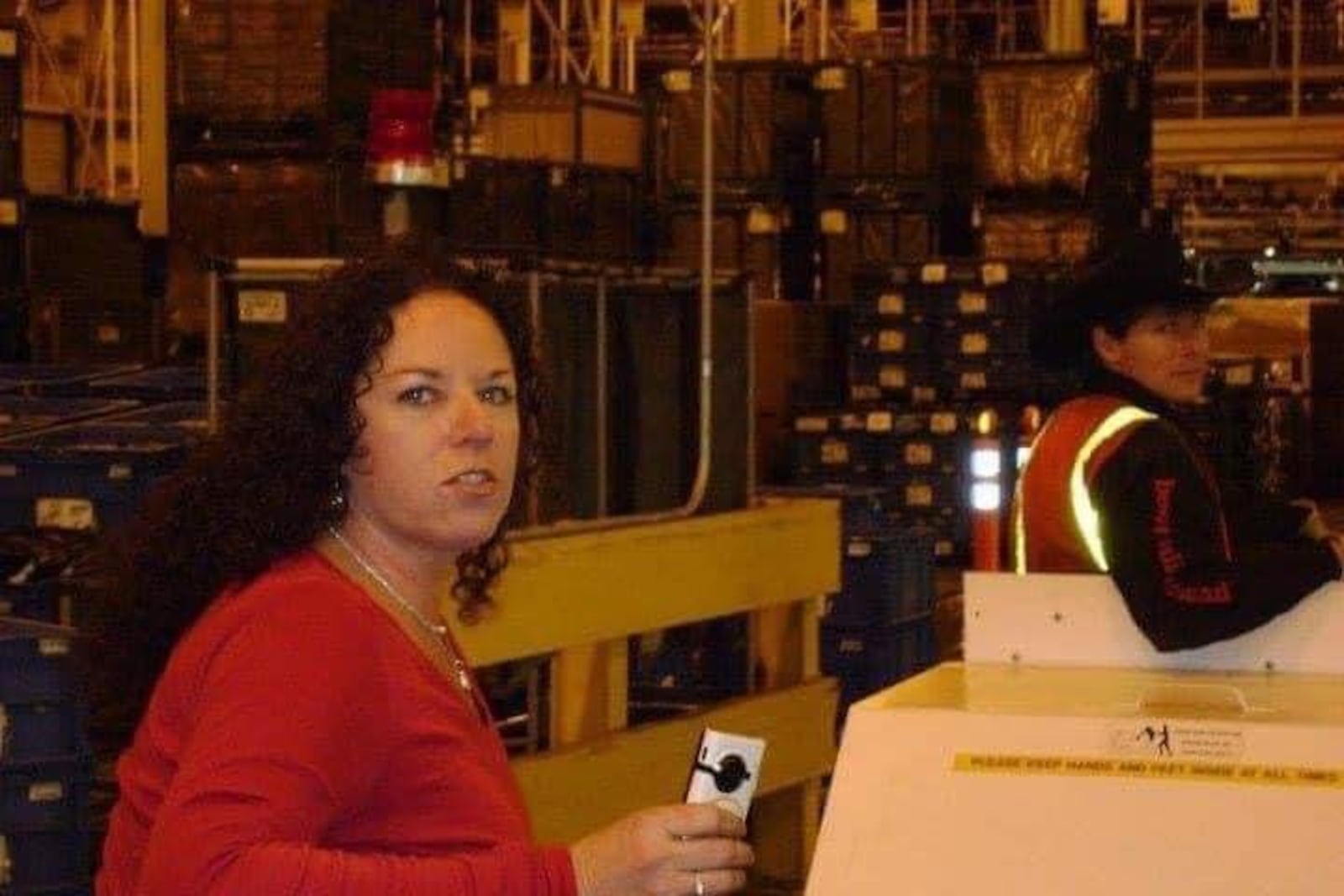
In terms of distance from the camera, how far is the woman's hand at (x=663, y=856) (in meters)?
2.56

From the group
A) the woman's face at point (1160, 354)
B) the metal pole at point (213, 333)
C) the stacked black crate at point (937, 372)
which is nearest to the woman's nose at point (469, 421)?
the woman's face at point (1160, 354)

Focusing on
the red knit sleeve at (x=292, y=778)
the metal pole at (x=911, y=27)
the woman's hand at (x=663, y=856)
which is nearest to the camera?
the red knit sleeve at (x=292, y=778)

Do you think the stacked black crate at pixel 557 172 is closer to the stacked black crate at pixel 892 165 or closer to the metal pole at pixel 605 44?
the stacked black crate at pixel 892 165

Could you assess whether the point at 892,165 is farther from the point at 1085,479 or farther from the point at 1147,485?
the point at 1147,485

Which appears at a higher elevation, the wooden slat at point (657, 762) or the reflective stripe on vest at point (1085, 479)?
the reflective stripe on vest at point (1085, 479)

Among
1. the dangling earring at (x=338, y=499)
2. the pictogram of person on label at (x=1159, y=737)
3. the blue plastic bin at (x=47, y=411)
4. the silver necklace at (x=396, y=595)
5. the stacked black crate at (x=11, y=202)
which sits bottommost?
the pictogram of person on label at (x=1159, y=737)

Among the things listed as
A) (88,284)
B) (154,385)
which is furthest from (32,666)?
(88,284)

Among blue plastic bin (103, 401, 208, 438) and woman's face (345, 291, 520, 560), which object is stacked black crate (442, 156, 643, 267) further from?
woman's face (345, 291, 520, 560)

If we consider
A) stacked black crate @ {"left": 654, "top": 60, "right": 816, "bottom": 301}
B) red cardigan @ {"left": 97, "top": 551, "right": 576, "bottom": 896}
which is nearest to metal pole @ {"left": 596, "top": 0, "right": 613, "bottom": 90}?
stacked black crate @ {"left": 654, "top": 60, "right": 816, "bottom": 301}

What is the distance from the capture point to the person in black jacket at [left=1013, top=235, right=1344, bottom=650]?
4.94 m

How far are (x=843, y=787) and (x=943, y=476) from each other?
49.6 ft

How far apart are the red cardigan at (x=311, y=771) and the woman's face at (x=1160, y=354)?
10.1ft

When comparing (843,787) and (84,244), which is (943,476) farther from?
(843,787)

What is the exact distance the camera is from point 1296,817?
3488 mm
